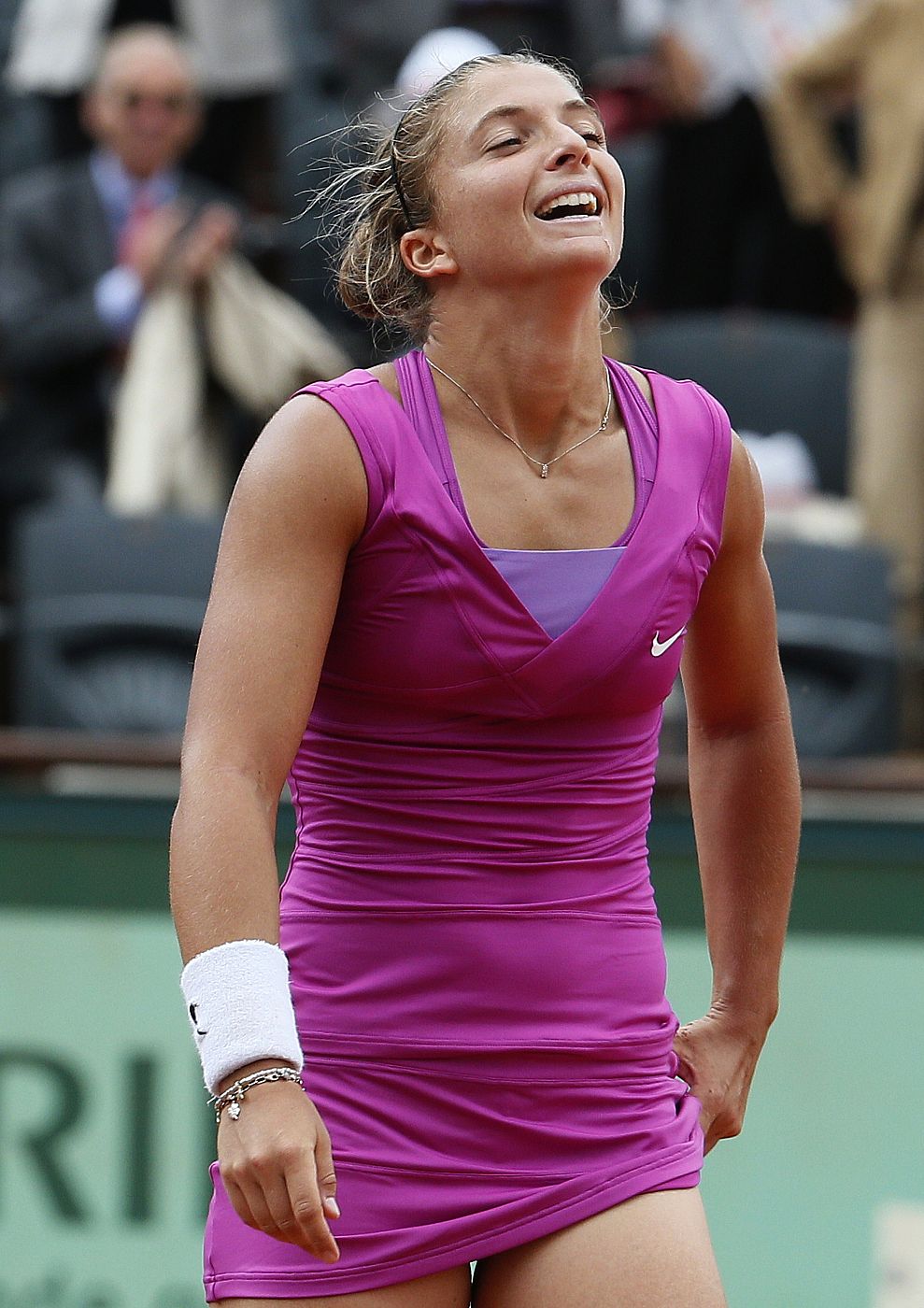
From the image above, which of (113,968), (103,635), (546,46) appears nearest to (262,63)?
(546,46)

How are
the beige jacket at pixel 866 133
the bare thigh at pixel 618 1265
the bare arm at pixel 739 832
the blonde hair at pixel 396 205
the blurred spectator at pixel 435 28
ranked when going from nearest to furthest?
1. the bare thigh at pixel 618 1265
2. the blonde hair at pixel 396 205
3. the bare arm at pixel 739 832
4. the beige jacket at pixel 866 133
5. the blurred spectator at pixel 435 28

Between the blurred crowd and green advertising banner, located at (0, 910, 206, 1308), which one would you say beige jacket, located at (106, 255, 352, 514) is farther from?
green advertising banner, located at (0, 910, 206, 1308)

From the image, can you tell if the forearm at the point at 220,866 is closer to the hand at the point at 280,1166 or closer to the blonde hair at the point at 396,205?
the hand at the point at 280,1166

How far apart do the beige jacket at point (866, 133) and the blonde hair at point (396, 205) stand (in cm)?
362

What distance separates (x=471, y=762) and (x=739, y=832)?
0.45 metres

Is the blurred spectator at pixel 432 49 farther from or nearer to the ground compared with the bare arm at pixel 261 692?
farther from the ground

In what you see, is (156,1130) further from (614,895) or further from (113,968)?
(614,895)

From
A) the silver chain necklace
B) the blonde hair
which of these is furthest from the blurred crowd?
the silver chain necklace

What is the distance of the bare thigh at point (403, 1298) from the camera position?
6.69 feet

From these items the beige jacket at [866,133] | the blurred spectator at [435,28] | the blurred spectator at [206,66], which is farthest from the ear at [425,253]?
the blurred spectator at [206,66]

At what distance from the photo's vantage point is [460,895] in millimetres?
2105

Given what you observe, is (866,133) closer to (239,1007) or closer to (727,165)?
(727,165)

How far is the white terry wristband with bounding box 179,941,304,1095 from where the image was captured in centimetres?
191

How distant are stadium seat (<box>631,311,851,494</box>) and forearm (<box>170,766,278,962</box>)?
428 cm
